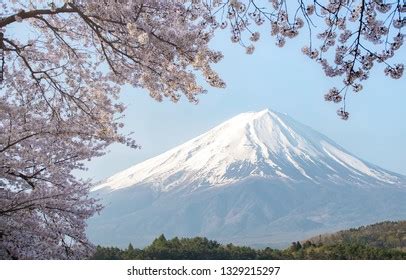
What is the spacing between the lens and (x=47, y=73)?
6020mm

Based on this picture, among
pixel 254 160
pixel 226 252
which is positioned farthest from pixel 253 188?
pixel 226 252

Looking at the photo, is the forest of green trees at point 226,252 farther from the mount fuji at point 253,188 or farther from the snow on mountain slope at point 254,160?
the mount fuji at point 253,188

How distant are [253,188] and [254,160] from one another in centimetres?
1515

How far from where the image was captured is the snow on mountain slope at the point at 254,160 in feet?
432

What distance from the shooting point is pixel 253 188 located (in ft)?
500

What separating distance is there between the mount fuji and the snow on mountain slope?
24cm

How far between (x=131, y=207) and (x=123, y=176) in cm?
991

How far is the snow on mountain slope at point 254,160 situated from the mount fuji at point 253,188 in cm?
24

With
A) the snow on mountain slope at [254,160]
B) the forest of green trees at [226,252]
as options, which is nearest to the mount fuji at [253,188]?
the snow on mountain slope at [254,160]

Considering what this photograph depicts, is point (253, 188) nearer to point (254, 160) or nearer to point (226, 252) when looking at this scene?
point (254, 160)
